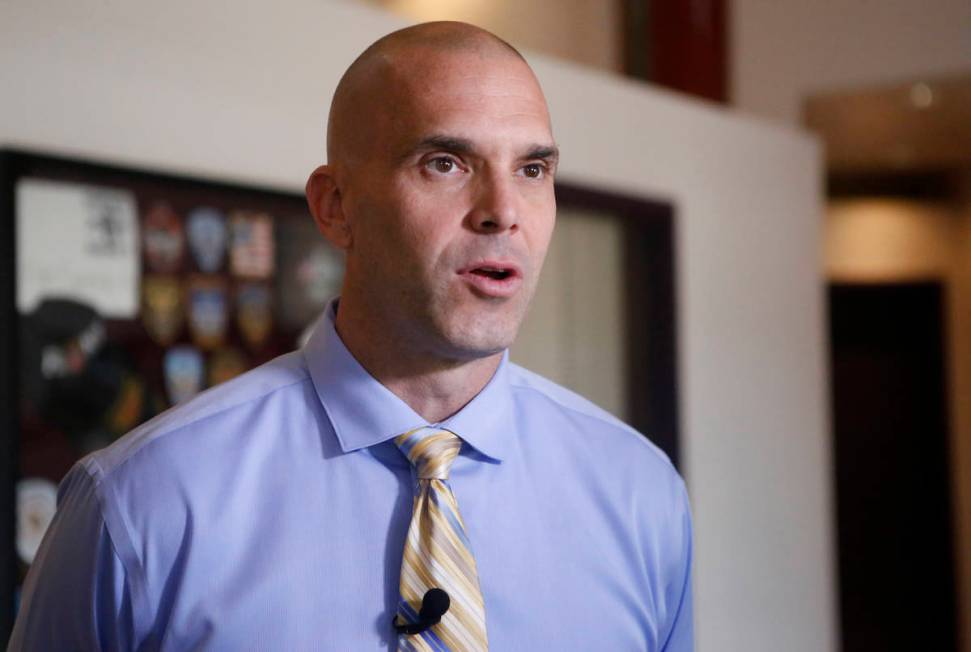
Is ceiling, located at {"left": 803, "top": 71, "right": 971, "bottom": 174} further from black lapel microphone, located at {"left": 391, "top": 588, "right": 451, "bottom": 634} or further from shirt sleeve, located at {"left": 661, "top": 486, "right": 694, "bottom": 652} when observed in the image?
black lapel microphone, located at {"left": 391, "top": 588, "right": 451, "bottom": 634}

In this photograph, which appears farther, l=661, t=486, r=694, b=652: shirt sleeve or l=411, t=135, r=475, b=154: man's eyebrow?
l=661, t=486, r=694, b=652: shirt sleeve

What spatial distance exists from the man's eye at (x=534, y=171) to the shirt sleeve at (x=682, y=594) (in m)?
0.52

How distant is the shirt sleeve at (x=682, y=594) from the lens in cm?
163

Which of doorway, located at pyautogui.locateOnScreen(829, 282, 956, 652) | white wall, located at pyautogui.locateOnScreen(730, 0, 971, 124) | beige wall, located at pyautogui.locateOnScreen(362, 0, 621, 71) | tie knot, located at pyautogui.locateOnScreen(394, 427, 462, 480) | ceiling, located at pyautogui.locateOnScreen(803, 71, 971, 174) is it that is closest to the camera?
tie knot, located at pyautogui.locateOnScreen(394, 427, 462, 480)

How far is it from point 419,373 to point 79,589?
45 cm

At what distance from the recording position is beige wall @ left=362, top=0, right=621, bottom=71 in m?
4.57

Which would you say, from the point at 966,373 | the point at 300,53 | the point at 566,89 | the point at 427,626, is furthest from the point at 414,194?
the point at 966,373

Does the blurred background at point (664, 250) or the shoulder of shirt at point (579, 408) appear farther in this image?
the blurred background at point (664, 250)

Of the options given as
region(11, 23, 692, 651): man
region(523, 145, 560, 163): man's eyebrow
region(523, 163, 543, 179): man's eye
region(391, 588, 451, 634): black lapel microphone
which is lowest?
region(391, 588, 451, 634): black lapel microphone

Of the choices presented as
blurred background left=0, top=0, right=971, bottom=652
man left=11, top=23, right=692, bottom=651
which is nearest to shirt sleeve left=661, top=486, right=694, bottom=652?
man left=11, top=23, right=692, bottom=651

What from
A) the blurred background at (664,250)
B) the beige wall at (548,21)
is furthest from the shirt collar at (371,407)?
the beige wall at (548,21)

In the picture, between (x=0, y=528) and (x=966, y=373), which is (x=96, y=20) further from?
(x=966, y=373)

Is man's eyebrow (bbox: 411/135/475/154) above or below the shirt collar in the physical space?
above

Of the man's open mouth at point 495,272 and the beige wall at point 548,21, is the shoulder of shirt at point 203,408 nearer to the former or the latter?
the man's open mouth at point 495,272
